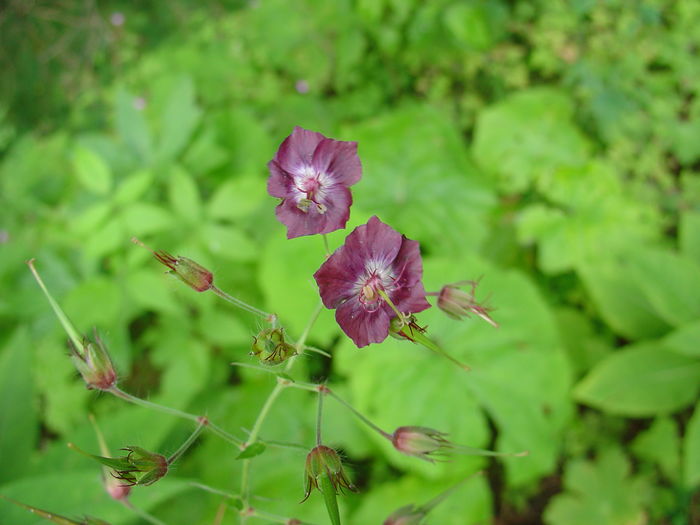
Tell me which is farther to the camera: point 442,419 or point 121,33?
point 121,33

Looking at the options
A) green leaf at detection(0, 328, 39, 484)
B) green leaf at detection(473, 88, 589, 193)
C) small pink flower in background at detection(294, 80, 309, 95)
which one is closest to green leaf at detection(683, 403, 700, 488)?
green leaf at detection(473, 88, 589, 193)

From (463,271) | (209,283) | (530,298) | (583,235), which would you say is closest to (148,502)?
(209,283)

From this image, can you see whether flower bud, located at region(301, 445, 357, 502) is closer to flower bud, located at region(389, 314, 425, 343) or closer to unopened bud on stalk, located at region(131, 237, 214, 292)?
flower bud, located at region(389, 314, 425, 343)

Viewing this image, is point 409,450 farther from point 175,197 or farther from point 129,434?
point 175,197

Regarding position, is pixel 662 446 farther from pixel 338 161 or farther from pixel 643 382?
pixel 338 161

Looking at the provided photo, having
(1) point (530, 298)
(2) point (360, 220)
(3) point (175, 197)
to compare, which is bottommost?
(1) point (530, 298)

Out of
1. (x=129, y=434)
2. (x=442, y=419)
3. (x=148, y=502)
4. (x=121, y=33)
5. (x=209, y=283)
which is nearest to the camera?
(x=209, y=283)

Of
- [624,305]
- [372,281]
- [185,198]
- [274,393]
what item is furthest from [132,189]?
[624,305]
